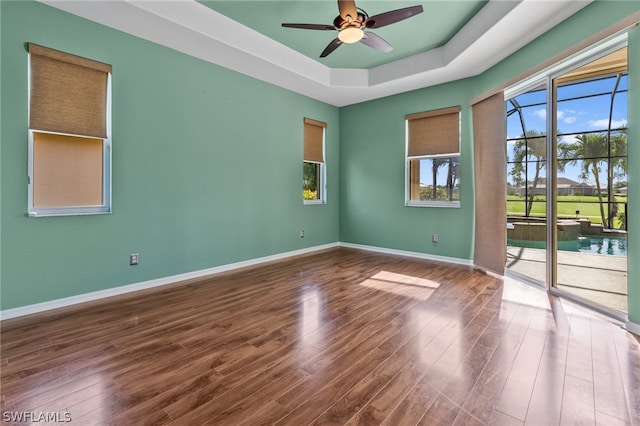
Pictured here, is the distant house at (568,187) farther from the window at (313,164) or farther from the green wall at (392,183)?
the window at (313,164)

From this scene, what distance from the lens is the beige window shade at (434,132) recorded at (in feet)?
16.7

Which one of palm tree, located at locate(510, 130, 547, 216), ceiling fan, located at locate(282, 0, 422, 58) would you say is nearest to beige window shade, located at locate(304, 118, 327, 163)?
ceiling fan, located at locate(282, 0, 422, 58)

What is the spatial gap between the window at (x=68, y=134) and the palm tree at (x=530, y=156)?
5.13 meters

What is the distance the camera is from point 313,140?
6.09 metres

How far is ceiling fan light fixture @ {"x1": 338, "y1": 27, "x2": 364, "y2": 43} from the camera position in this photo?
9.86ft

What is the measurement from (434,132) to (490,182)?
138cm

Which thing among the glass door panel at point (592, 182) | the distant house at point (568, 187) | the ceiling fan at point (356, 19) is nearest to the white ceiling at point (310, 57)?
the glass door panel at point (592, 182)

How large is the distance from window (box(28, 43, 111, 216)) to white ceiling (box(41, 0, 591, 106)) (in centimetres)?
58

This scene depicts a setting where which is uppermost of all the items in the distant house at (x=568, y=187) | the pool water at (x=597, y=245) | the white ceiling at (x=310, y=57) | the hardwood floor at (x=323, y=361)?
the white ceiling at (x=310, y=57)

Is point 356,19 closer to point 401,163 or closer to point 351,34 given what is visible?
point 351,34

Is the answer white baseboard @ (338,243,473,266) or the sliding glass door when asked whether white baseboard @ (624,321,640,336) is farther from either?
white baseboard @ (338,243,473,266)

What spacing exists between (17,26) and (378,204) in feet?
17.8

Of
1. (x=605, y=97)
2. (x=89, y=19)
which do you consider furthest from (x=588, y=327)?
(x=89, y=19)

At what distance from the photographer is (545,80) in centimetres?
359
